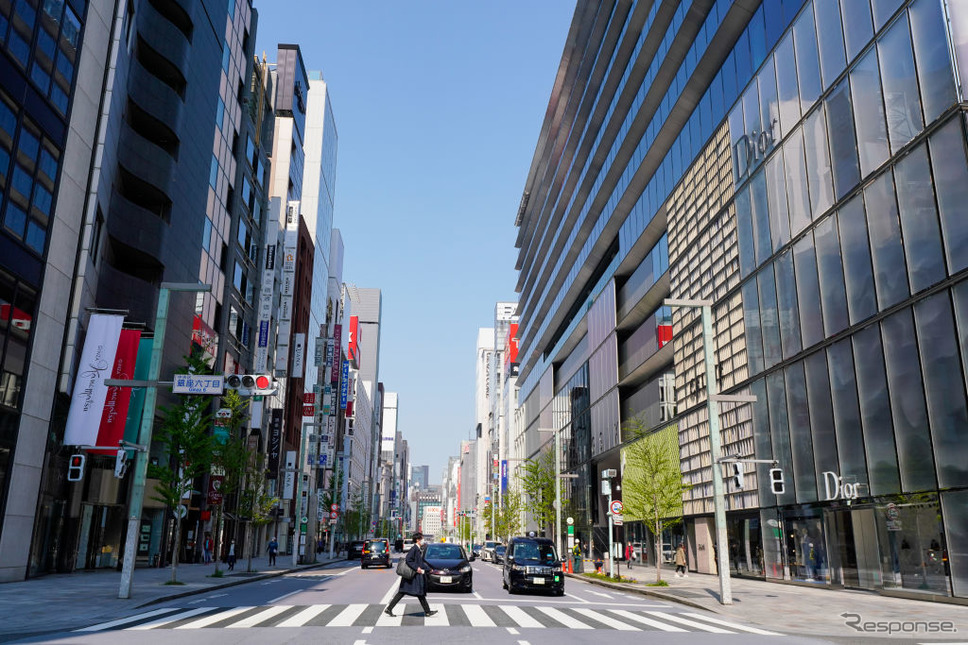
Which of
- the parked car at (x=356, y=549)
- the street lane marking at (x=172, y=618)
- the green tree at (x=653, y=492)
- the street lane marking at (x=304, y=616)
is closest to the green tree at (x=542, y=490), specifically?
the parked car at (x=356, y=549)

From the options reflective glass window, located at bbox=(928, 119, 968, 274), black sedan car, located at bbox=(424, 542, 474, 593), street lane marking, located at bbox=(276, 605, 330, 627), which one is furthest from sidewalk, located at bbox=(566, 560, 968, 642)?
street lane marking, located at bbox=(276, 605, 330, 627)

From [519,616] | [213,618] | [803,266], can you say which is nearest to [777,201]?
[803,266]

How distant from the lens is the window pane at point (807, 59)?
86.9 ft

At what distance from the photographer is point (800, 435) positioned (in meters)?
27.1

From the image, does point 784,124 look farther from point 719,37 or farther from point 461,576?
point 461,576

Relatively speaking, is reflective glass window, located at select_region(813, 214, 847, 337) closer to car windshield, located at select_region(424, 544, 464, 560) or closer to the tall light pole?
car windshield, located at select_region(424, 544, 464, 560)

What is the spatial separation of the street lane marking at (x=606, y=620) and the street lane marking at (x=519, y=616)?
1.52 m

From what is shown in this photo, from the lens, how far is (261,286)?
59.0 m

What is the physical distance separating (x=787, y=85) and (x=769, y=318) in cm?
962

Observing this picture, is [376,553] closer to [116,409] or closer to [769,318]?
[116,409]

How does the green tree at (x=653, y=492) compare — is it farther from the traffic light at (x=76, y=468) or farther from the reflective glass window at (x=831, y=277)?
the traffic light at (x=76, y=468)

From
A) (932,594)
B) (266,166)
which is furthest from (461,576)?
(266,166)

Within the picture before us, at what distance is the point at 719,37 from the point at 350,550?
53.7 m

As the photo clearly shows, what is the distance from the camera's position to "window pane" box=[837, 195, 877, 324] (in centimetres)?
2266
